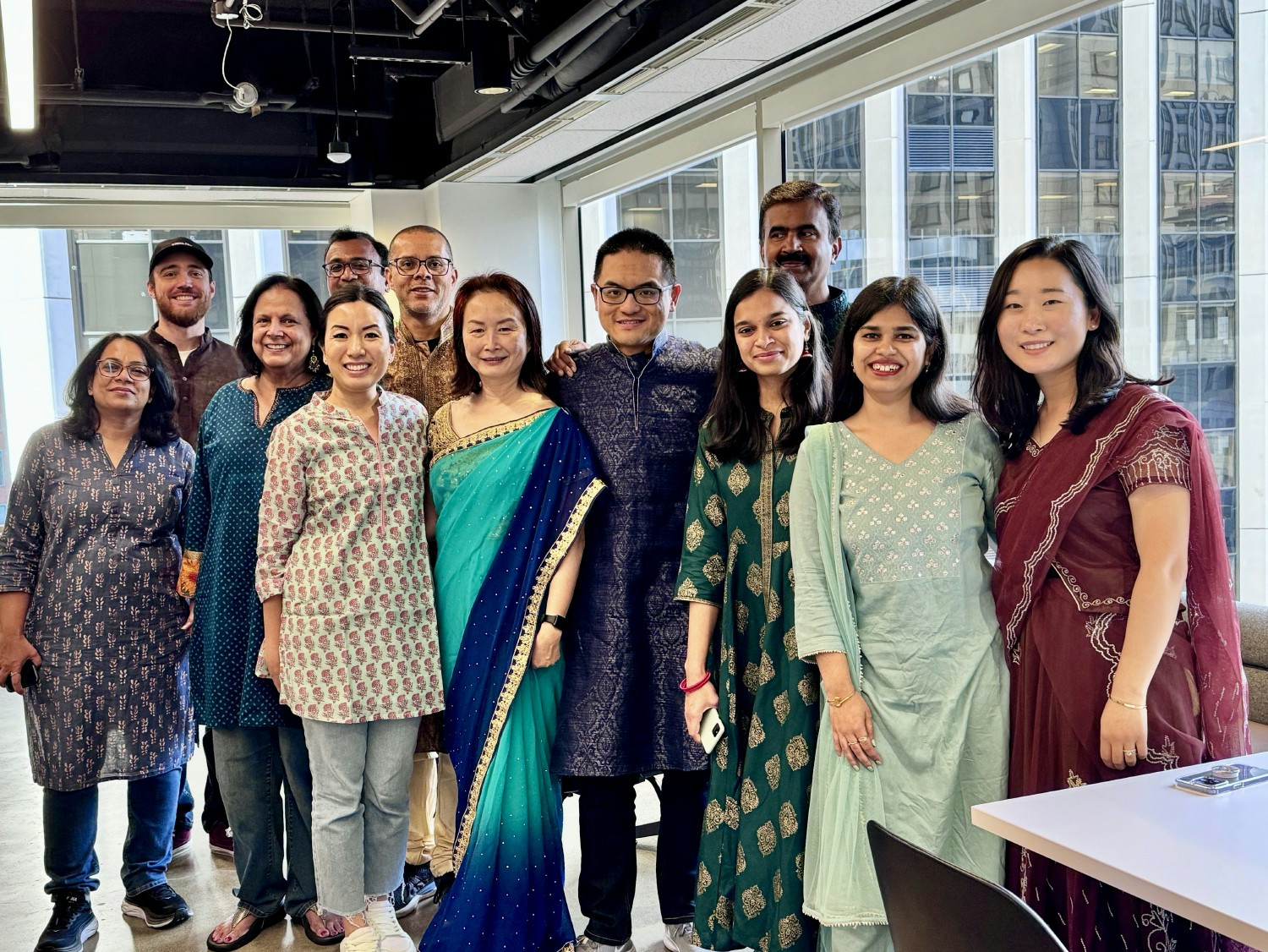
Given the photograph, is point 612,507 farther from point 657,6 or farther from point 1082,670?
point 657,6

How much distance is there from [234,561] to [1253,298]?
2531 mm

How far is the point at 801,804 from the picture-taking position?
2.25 m

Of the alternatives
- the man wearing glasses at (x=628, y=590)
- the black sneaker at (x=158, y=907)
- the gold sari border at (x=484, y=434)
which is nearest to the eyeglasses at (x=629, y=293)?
the man wearing glasses at (x=628, y=590)

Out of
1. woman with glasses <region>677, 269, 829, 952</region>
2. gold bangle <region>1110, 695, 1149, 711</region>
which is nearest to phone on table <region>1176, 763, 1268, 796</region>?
gold bangle <region>1110, 695, 1149, 711</region>

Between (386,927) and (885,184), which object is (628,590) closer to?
(386,927)

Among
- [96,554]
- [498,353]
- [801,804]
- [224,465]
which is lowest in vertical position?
[801,804]

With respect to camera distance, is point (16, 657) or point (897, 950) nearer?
point (897, 950)

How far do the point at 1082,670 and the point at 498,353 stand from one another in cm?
139

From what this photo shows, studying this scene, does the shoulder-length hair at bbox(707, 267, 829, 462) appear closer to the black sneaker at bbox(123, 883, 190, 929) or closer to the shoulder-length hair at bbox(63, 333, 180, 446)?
the shoulder-length hair at bbox(63, 333, 180, 446)

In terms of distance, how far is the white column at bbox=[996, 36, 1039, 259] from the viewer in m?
3.40

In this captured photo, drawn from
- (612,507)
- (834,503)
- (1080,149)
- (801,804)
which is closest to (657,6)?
(1080,149)

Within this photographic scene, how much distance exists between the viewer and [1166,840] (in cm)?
141

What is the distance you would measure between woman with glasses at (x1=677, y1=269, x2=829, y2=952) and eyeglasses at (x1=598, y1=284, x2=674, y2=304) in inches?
12.0

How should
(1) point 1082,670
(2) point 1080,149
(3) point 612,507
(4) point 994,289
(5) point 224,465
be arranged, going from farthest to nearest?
(2) point 1080,149 < (5) point 224,465 < (3) point 612,507 < (4) point 994,289 < (1) point 1082,670
